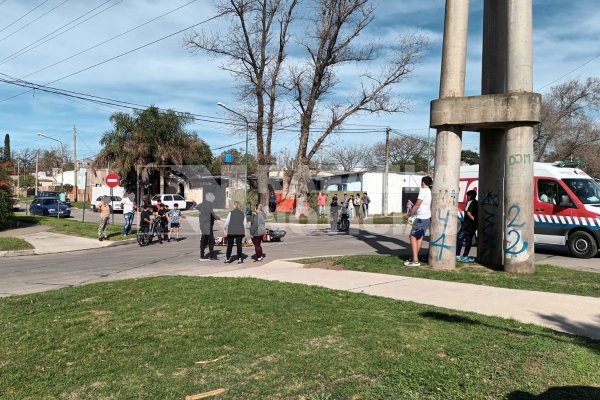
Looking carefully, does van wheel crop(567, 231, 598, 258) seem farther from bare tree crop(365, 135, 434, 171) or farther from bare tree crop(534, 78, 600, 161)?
bare tree crop(365, 135, 434, 171)

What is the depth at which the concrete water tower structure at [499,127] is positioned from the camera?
372 inches

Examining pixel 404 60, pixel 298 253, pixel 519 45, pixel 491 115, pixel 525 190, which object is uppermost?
pixel 404 60

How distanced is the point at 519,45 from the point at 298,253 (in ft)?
27.1

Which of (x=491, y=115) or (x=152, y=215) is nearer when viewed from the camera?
(x=491, y=115)

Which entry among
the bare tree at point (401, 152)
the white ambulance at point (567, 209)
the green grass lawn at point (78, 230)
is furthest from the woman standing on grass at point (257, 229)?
the bare tree at point (401, 152)

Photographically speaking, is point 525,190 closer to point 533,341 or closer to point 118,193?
point 533,341

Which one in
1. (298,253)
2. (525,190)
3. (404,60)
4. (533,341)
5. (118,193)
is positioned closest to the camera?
(533,341)

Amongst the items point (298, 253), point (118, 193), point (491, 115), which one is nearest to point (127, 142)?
point (118, 193)

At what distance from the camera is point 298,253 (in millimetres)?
14852

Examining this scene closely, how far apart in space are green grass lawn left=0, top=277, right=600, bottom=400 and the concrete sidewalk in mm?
548

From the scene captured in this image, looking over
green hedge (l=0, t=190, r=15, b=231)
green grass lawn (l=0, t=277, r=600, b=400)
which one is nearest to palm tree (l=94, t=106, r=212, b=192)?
green hedge (l=0, t=190, r=15, b=231)

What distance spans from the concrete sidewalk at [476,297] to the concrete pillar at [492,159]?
265 centimetres

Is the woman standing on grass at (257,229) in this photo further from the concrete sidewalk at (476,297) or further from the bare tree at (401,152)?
the bare tree at (401,152)

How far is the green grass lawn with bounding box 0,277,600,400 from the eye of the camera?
3.82 meters
